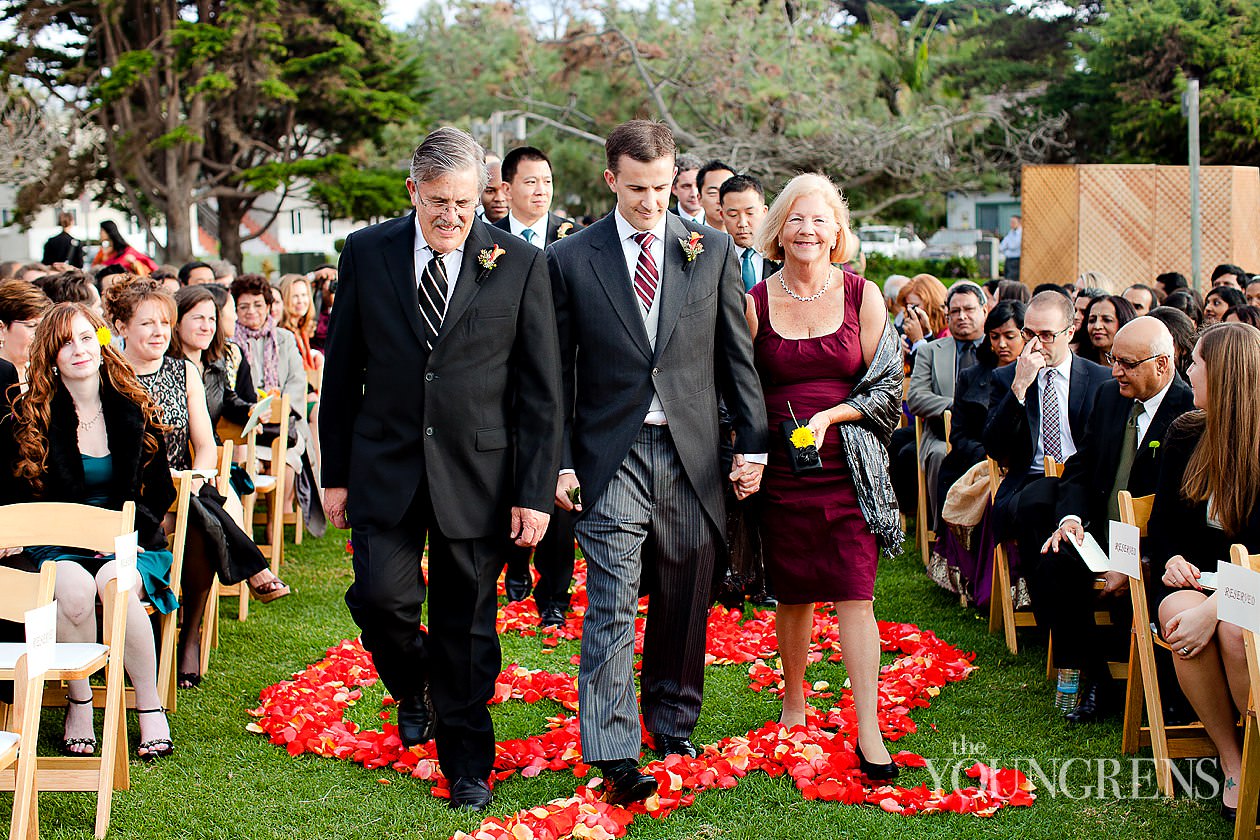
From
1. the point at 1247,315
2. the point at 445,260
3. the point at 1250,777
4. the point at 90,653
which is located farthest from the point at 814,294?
the point at 1247,315

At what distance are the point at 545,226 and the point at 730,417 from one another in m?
2.56

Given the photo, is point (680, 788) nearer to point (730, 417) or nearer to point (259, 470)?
point (730, 417)

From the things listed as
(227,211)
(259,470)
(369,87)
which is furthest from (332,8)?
(259,470)

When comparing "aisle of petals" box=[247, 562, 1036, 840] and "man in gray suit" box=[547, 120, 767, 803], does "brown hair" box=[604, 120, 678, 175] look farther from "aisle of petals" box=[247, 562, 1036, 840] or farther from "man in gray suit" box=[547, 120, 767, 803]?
"aisle of petals" box=[247, 562, 1036, 840]

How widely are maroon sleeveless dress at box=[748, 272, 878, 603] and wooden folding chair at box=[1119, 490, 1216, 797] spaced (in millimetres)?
963

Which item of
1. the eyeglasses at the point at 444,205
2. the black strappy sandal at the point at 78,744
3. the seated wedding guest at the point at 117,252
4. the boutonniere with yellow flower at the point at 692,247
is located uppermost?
the seated wedding guest at the point at 117,252

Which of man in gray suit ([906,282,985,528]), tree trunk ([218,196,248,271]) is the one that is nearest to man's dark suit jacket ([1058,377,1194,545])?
man in gray suit ([906,282,985,528])

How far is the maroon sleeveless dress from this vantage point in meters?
4.64

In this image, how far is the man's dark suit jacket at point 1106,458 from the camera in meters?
5.06

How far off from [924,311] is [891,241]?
3230 centimetres

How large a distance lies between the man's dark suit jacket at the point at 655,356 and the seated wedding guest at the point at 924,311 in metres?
4.38

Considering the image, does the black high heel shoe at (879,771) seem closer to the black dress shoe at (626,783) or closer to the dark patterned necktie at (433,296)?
the black dress shoe at (626,783)

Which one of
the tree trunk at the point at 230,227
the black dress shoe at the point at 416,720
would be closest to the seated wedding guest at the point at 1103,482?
the black dress shoe at the point at 416,720

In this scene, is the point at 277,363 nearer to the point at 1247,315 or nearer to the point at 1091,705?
the point at 1091,705
